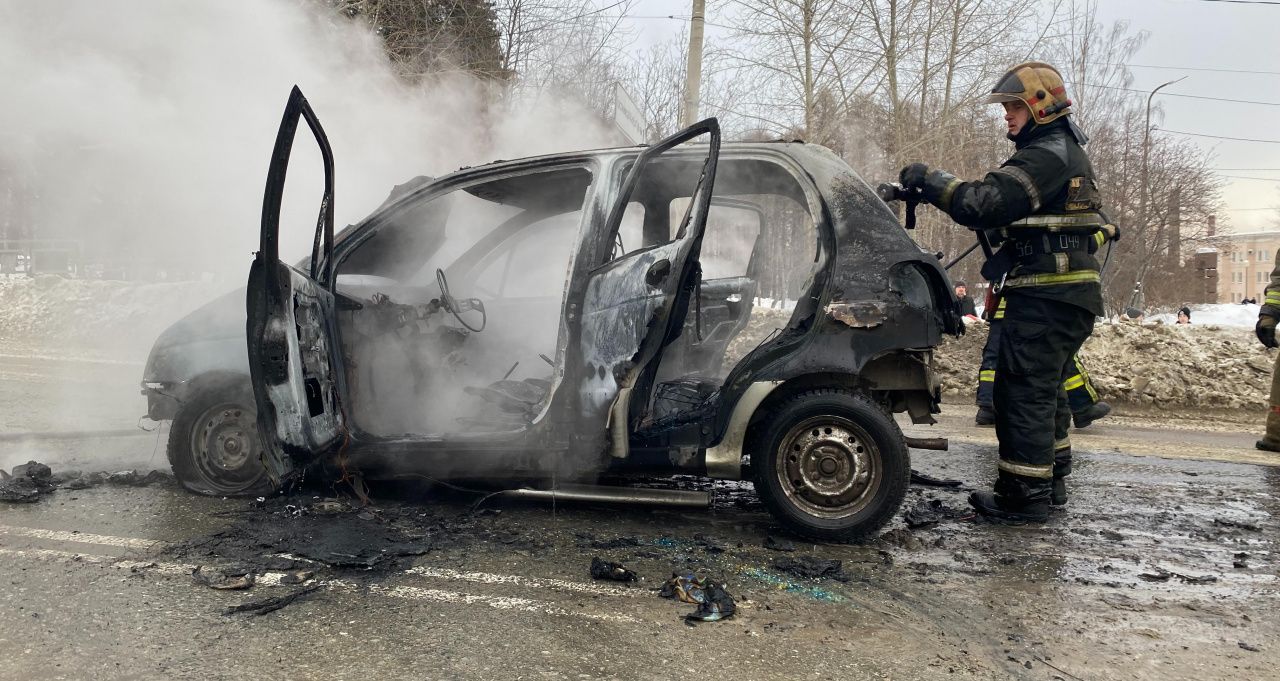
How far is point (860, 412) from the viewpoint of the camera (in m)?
3.16

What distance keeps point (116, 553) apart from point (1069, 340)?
4232mm

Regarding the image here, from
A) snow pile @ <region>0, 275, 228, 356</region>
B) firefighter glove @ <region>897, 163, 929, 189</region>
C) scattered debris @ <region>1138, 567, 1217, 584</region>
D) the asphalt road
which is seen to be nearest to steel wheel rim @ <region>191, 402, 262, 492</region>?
the asphalt road

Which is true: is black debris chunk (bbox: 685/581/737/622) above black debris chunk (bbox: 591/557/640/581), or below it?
below

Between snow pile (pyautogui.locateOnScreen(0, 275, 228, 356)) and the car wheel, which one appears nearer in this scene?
the car wheel

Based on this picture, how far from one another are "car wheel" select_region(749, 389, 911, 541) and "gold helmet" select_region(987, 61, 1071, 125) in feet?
5.51

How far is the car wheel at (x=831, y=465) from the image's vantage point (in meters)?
3.15

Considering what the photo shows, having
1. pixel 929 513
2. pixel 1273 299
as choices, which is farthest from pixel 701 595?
pixel 1273 299

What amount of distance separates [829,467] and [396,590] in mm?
1801

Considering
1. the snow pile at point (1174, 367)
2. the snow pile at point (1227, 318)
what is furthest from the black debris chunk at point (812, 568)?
the snow pile at point (1227, 318)

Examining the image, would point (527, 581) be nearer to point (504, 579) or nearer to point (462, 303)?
point (504, 579)

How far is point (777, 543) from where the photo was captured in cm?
319

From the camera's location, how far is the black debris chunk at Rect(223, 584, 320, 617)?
7.98 feet

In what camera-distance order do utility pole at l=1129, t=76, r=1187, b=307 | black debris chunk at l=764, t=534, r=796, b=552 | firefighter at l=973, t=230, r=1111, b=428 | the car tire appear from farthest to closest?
utility pole at l=1129, t=76, r=1187, b=307, firefighter at l=973, t=230, r=1111, b=428, the car tire, black debris chunk at l=764, t=534, r=796, b=552

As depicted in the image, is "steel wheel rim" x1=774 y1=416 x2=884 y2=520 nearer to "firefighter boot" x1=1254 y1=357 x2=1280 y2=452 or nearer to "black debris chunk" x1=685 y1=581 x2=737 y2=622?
"black debris chunk" x1=685 y1=581 x2=737 y2=622
